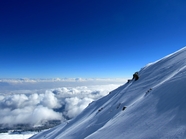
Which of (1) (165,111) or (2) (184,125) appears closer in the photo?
(2) (184,125)

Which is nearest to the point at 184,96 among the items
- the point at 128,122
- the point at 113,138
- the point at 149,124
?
the point at 149,124

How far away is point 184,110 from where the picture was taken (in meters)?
7.73

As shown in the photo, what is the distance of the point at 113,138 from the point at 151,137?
3381 mm

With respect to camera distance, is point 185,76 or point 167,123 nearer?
point 167,123

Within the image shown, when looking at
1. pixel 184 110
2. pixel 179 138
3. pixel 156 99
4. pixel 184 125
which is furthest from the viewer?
pixel 156 99

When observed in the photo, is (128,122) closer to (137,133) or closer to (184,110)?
(137,133)

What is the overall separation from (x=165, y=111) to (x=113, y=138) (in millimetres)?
4567

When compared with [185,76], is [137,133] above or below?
below

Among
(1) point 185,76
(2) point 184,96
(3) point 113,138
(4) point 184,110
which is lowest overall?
(3) point 113,138

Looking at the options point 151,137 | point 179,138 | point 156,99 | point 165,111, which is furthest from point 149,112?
point 179,138

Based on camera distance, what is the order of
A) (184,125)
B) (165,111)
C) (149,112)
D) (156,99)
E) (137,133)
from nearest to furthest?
(184,125), (137,133), (165,111), (149,112), (156,99)

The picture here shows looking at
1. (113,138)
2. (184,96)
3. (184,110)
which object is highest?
(184,96)

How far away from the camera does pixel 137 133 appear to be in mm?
8406

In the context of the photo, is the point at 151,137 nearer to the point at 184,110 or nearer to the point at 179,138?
the point at 179,138
